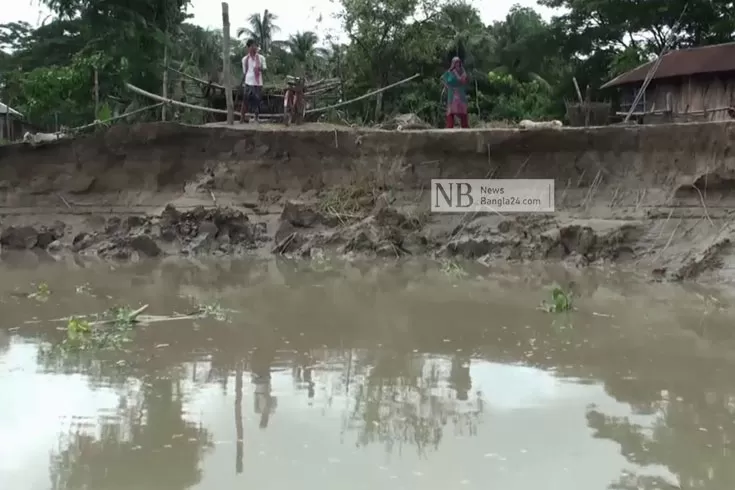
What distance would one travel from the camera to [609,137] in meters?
12.8

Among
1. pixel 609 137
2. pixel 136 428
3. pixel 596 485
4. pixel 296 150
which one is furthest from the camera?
pixel 296 150

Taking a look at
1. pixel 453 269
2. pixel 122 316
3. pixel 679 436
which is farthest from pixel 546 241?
pixel 679 436

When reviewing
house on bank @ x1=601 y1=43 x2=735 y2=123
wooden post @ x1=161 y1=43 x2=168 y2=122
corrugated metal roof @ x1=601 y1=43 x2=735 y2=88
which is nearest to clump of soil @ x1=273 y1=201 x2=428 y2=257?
wooden post @ x1=161 y1=43 x2=168 y2=122

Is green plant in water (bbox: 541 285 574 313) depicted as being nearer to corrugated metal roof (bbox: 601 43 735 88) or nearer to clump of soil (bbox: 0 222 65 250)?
clump of soil (bbox: 0 222 65 250)

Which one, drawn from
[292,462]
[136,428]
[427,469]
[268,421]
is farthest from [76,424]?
[427,469]

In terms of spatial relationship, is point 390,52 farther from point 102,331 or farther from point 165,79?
point 102,331

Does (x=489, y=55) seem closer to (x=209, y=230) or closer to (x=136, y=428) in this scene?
(x=209, y=230)

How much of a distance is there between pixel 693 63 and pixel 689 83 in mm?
420

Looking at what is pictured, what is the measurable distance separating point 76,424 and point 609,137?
395 inches

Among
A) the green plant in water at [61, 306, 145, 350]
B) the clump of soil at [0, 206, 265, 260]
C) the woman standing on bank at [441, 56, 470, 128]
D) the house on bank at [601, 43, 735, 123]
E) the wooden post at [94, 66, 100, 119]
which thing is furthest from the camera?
the house on bank at [601, 43, 735, 123]

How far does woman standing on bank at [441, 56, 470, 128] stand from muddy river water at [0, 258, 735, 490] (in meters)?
4.33

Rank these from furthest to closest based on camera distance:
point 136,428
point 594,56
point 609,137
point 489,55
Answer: point 489,55 → point 594,56 → point 609,137 → point 136,428

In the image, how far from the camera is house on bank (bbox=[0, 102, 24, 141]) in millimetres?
22716

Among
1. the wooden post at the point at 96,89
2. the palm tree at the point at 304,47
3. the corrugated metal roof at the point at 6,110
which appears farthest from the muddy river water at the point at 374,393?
the palm tree at the point at 304,47
